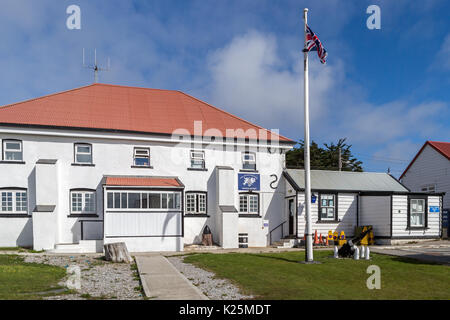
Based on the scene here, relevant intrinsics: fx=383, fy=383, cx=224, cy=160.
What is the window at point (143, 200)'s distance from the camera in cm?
2030

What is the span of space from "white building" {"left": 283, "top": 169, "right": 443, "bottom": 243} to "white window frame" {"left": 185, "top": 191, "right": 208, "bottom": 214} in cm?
528

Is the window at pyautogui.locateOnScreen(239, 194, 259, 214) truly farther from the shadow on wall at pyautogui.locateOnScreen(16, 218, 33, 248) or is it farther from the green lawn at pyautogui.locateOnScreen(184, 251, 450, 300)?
the shadow on wall at pyautogui.locateOnScreen(16, 218, 33, 248)

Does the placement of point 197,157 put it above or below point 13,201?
above

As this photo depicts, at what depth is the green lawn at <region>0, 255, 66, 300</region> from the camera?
29.9ft

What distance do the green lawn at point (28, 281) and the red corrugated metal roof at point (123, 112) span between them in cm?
970

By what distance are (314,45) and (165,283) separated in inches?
423

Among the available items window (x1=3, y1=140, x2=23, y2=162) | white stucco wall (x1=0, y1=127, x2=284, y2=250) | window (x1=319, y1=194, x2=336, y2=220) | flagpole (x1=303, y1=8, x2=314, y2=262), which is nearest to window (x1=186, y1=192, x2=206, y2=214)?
white stucco wall (x1=0, y1=127, x2=284, y2=250)

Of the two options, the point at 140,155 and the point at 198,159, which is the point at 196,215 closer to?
the point at 198,159

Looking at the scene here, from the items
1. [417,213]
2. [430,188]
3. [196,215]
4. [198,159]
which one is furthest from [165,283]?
[430,188]

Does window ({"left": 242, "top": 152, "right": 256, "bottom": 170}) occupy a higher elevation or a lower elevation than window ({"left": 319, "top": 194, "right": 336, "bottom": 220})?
higher

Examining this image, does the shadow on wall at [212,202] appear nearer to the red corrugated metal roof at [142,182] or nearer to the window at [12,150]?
the red corrugated metal roof at [142,182]

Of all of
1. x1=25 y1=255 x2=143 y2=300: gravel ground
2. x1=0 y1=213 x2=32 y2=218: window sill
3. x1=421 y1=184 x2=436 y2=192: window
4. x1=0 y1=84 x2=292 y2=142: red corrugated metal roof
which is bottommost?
x1=25 y1=255 x2=143 y2=300: gravel ground

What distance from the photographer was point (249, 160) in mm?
24359

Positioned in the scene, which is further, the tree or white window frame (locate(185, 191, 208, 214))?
the tree
